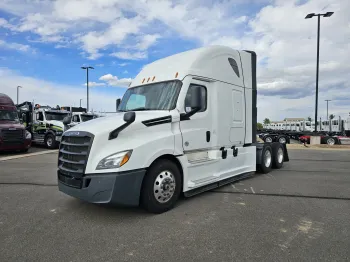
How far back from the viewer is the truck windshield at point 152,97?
16.5 ft

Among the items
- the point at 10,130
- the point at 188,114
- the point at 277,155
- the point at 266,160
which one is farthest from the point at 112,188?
the point at 10,130

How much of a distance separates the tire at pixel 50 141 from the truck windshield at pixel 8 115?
262 centimetres

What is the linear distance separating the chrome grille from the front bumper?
16cm

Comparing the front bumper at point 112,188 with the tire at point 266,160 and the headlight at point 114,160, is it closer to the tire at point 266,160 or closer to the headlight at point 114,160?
the headlight at point 114,160

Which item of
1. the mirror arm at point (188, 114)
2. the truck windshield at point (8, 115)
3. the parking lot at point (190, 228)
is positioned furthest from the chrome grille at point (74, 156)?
the truck windshield at point (8, 115)

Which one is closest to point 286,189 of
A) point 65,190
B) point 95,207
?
point 95,207

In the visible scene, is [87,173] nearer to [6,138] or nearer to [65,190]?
[65,190]

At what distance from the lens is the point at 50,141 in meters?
17.5

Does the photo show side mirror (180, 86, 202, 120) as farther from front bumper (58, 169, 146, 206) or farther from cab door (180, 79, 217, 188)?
front bumper (58, 169, 146, 206)

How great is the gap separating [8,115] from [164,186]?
13.6 m

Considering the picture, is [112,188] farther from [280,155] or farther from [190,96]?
[280,155]

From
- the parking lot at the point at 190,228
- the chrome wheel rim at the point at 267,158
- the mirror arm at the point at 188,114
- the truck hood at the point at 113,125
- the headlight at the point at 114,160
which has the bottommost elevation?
the parking lot at the point at 190,228

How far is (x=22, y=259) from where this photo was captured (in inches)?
120

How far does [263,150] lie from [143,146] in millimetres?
5102
